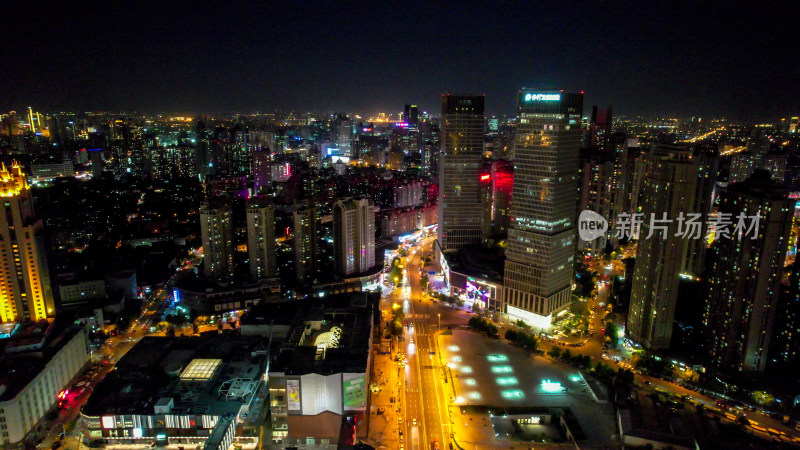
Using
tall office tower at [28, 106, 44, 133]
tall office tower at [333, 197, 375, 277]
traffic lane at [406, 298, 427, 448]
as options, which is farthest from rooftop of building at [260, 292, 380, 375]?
tall office tower at [28, 106, 44, 133]

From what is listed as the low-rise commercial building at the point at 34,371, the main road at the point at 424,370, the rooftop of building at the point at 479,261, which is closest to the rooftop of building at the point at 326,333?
the main road at the point at 424,370

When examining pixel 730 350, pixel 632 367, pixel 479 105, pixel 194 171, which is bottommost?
pixel 632 367

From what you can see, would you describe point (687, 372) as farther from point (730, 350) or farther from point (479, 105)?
point (479, 105)

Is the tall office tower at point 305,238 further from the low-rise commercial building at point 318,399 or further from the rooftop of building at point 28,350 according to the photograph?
the low-rise commercial building at point 318,399

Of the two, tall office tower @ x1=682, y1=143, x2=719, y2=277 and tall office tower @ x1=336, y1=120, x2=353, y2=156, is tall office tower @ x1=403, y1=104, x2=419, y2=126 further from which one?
tall office tower @ x1=682, y1=143, x2=719, y2=277

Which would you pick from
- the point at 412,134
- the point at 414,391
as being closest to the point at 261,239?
the point at 414,391

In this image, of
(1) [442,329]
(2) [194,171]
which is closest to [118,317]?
(1) [442,329]
